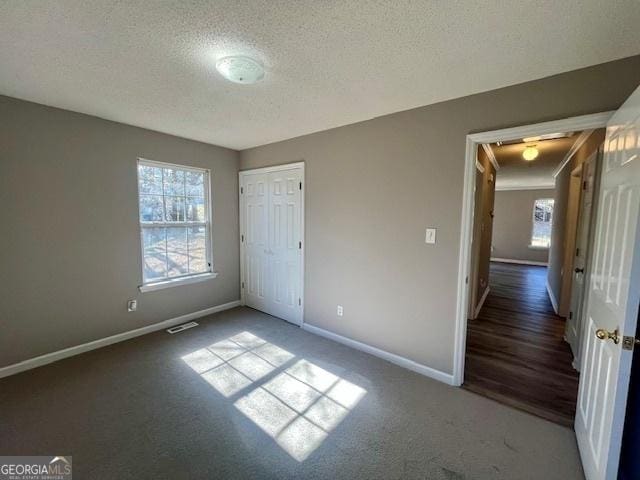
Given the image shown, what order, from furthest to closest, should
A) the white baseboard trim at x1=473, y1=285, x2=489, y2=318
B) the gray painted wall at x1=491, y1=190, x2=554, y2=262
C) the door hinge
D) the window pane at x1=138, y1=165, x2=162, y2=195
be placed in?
the gray painted wall at x1=491, y1=190, x2=554, y2=262 < the white baseboard trim at x1=473, y1=285, x2=489, y2=318 < the window pane at x1=138, y1=165, x2=162, y2=195 < the door hinge

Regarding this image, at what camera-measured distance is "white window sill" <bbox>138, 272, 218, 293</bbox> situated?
326 cm

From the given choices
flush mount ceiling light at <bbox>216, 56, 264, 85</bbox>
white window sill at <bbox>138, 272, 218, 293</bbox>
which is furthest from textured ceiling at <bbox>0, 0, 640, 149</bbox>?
white window sill at <bbox>138, 272, 218, 293</bbox>

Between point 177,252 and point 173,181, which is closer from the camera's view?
point 173,181

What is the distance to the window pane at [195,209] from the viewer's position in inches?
145

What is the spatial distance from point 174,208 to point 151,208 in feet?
0.90

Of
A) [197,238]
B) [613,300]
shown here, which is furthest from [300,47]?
[197,238]

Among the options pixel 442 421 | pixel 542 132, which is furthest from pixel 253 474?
pixel 542 132

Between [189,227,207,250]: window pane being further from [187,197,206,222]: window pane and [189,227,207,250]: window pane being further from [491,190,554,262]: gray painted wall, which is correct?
[491,190,554,262]: gray painted wall

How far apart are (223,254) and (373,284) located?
234 cm

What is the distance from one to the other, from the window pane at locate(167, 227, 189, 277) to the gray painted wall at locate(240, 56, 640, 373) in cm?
166

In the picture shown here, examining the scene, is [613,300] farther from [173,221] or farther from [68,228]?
[68,228]

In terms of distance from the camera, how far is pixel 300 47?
5.13 ft

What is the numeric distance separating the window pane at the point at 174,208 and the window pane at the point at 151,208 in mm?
74

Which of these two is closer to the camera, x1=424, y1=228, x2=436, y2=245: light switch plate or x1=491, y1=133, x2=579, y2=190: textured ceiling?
x1=424, y1=228, x2=436, y2=245: light switch plate
